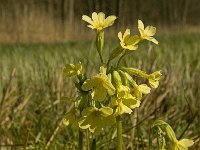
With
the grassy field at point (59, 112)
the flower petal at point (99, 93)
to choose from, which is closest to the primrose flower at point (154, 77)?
the flower petal at point (99, 93)

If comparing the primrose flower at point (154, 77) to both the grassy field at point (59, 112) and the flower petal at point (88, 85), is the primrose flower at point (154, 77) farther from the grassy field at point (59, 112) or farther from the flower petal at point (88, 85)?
the grassy field at point (59, 112)

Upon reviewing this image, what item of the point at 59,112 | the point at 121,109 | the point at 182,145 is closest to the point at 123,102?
the point at 121,109

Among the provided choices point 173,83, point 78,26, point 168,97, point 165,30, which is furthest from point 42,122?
point 165,30

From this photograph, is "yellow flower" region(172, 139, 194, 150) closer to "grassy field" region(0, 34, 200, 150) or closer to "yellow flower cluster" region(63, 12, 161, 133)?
"yellow flower cluster" region(63, 12, 161, 133)

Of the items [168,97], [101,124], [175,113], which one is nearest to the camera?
[101,124]

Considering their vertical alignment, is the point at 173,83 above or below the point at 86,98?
below

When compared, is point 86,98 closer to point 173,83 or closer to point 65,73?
point 65,73
